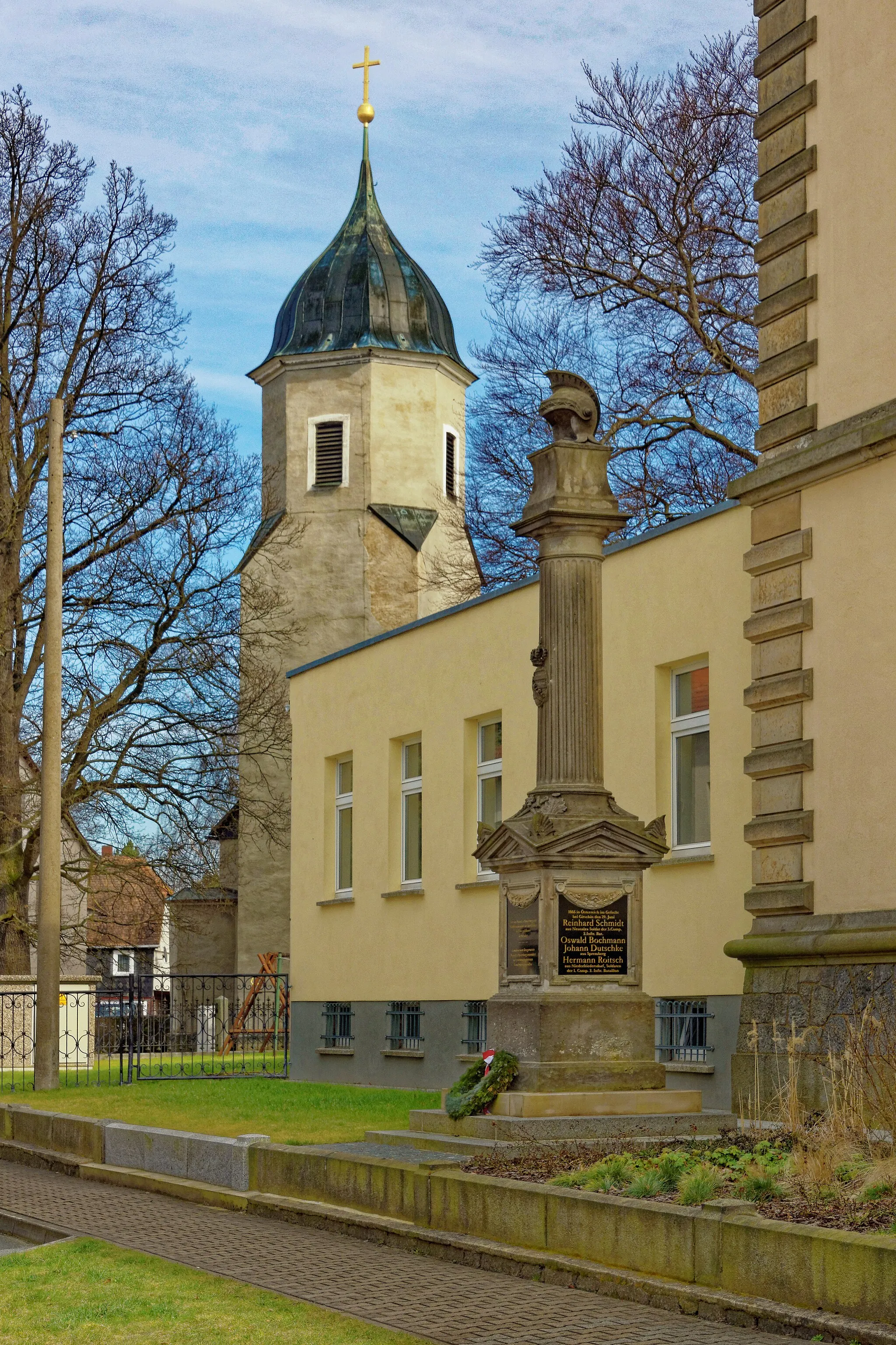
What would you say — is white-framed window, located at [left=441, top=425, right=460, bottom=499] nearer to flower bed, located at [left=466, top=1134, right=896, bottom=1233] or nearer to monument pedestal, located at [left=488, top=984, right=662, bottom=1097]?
monument pedestal, located at [left=488, top=984, right=662, bottom=1097]

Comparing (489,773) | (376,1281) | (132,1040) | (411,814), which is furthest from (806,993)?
(132,1040)

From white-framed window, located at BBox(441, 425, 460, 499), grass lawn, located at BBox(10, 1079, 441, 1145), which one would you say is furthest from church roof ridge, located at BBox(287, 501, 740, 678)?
white-framed window, located at BBox(441, 425, 460, 499)

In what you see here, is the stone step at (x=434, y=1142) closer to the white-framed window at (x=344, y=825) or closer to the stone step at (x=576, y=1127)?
the stone step at (x=576, y=1127)

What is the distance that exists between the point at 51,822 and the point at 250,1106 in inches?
189

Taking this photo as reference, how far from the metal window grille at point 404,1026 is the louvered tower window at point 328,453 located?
25681 millimetres

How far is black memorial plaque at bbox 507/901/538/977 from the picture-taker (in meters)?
12.1

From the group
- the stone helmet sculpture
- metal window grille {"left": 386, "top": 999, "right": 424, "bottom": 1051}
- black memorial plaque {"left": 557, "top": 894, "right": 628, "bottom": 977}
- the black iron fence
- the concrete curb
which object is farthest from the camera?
the black iron fence

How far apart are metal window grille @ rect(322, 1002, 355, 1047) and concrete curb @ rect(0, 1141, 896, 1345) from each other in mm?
11080

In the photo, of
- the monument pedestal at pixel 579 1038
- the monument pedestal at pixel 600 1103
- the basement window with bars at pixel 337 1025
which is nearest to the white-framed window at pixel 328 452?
the basement window with bars at pixel 337 1025

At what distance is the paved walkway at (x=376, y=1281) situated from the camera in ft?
23.9

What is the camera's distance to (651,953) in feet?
55.8

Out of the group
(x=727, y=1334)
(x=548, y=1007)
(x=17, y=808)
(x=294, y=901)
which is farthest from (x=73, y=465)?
(x=727, y=1334)

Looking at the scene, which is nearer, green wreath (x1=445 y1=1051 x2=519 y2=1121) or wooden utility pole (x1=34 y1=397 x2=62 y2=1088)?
green wreath (x1=445 y1=1051 x2=519 y2=1121)

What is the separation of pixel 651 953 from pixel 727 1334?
9.87 metres
